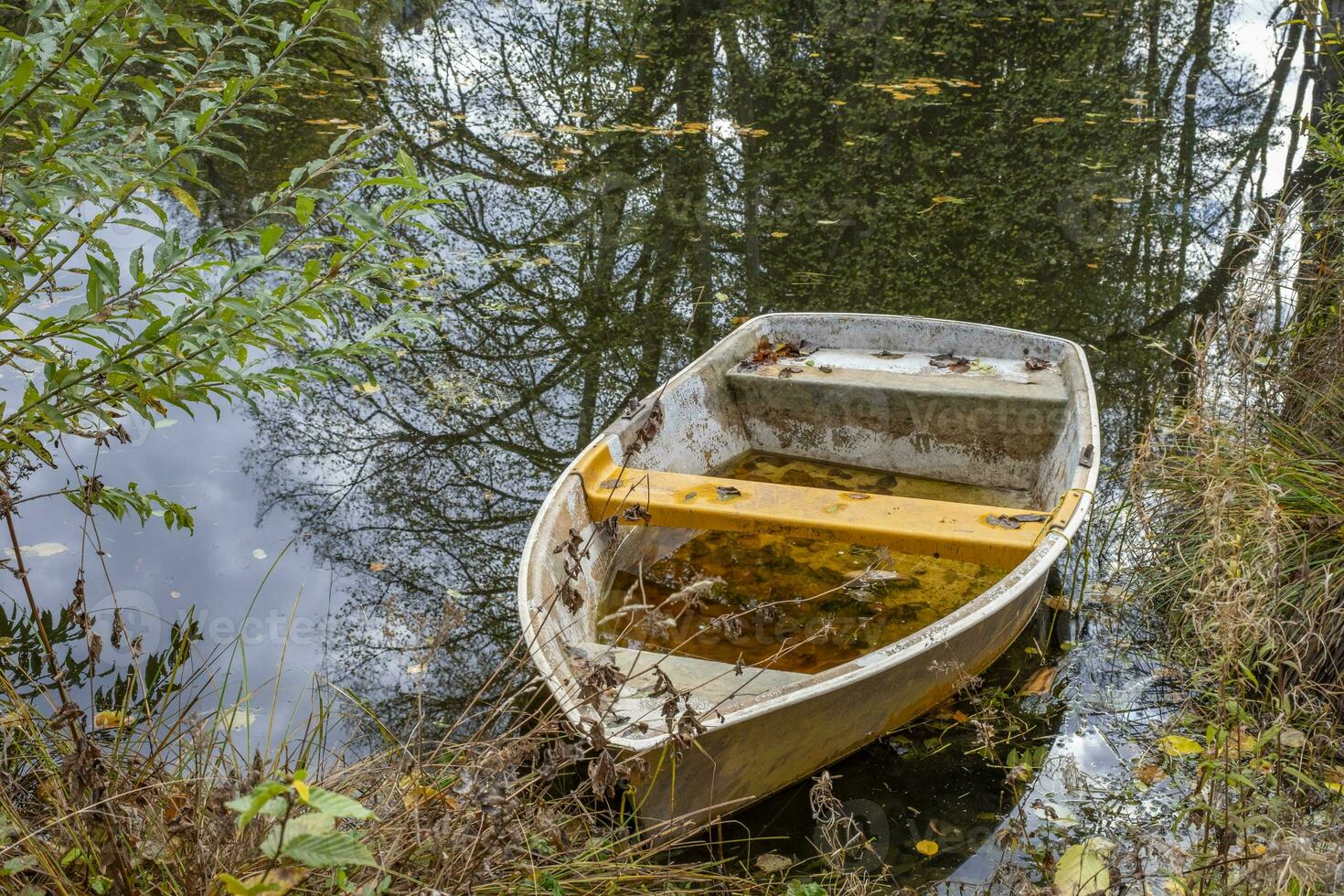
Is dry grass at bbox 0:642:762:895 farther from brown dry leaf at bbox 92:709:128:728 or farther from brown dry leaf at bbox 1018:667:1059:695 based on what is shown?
brown dry leaf at bbox 1018:667:1059:695

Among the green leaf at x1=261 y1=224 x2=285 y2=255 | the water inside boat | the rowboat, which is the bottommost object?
the water inside boat

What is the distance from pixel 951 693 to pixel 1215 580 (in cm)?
87

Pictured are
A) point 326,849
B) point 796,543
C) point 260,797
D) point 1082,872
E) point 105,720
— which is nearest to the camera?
point 260,797

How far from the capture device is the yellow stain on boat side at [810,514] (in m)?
3.33

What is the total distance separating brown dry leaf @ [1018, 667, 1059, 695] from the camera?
3750 mm

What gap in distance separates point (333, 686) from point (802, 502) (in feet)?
5.76

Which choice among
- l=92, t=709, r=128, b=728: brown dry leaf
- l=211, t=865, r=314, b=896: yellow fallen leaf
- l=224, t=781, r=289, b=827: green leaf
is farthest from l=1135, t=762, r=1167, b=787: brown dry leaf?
l=92, t=709, r=128, b=728: brown dry leaf

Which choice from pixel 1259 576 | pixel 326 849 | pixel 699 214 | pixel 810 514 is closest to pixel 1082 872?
pixel 1259 576

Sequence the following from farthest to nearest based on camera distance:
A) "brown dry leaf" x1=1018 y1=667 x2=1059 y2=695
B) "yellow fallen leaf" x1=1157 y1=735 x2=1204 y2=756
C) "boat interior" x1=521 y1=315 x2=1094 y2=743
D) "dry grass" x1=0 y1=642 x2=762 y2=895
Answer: "brown dry leaf" x1=1018 y1=667 x2=1059 y2=695 < "yellow fallen leaf" x1=1157 y1=735 x2=1204 y2=756 < "boat interior" x1=521 y1=315 x2=1094 y2=743 < "dry grass" x1=0 y1=642 x2=762 y2=895

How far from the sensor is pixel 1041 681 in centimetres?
379

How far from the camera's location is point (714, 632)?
3.55 metres

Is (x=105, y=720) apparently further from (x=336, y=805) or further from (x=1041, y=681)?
(x=1041, y=681)

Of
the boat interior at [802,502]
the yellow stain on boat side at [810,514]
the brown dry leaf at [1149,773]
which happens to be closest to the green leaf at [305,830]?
the boat interior at [802,502]

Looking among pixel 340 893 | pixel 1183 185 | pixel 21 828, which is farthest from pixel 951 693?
pixel 1183 185
